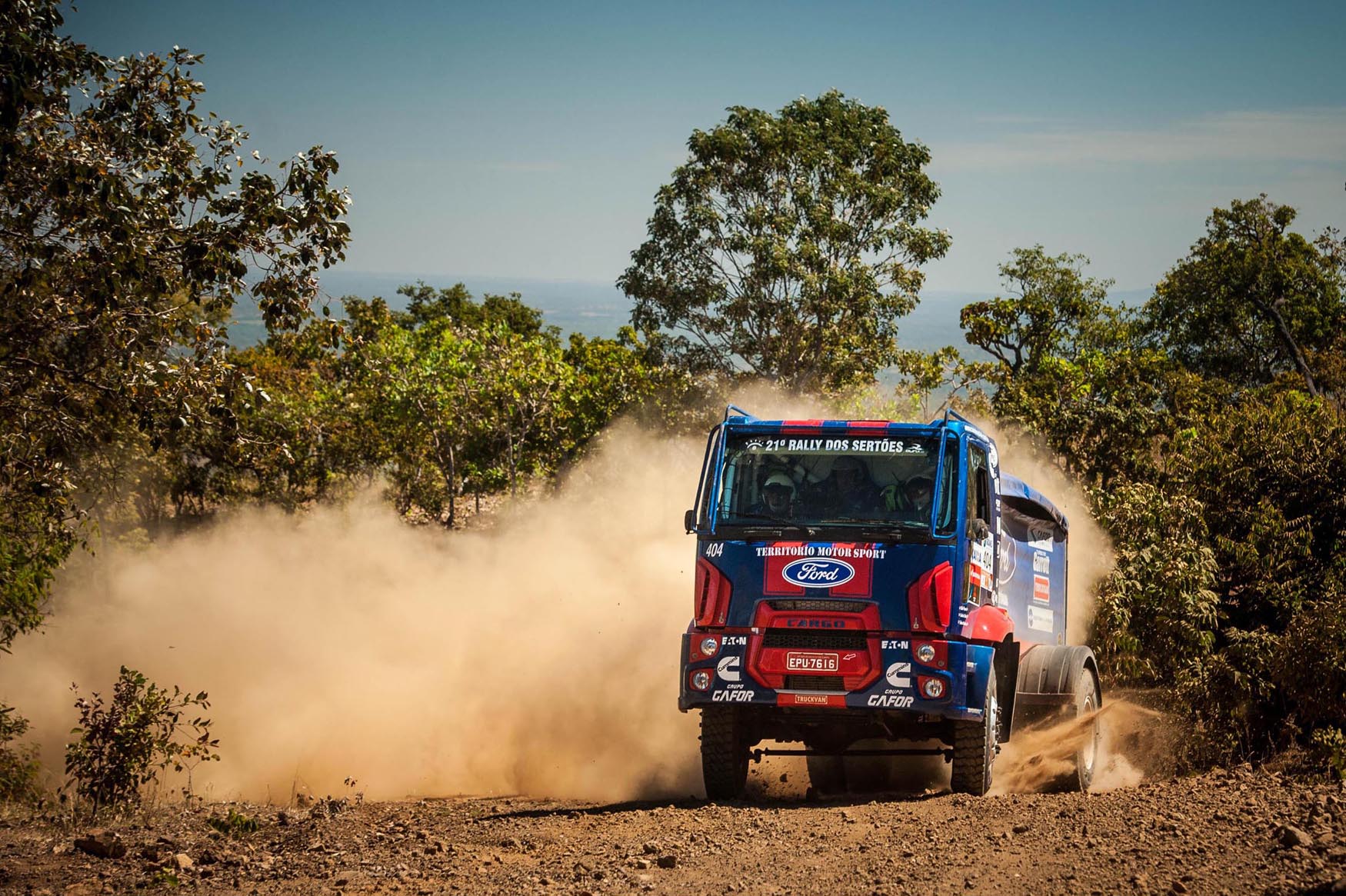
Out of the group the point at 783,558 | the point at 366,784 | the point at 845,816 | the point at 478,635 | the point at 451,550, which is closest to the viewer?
the point at 845,816

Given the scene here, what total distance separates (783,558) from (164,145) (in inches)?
257

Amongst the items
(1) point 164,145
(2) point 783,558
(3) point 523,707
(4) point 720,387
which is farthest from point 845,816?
(4) point 720,387

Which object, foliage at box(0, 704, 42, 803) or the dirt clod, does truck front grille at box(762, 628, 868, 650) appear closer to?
the dirt clod

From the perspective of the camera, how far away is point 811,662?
35.0ft

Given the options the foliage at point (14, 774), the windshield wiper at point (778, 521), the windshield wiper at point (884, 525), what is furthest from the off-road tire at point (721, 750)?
the foliage at point (14, 774)

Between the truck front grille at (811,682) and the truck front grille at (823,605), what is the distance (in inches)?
21.1

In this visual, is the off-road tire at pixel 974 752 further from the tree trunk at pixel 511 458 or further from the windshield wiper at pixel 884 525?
the tree trunk at pixel 511 458

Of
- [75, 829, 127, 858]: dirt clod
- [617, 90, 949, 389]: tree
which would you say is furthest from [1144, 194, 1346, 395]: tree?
[75, 829, 127, 858]: dirt clod

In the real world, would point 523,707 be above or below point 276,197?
below

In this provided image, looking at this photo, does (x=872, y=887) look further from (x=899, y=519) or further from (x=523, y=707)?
(x=523, y=707)

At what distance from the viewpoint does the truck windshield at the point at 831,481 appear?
10906 mm

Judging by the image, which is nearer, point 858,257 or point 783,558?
point 783,558

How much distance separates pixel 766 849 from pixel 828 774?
455 centimetres

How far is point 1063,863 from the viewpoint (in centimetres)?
800
